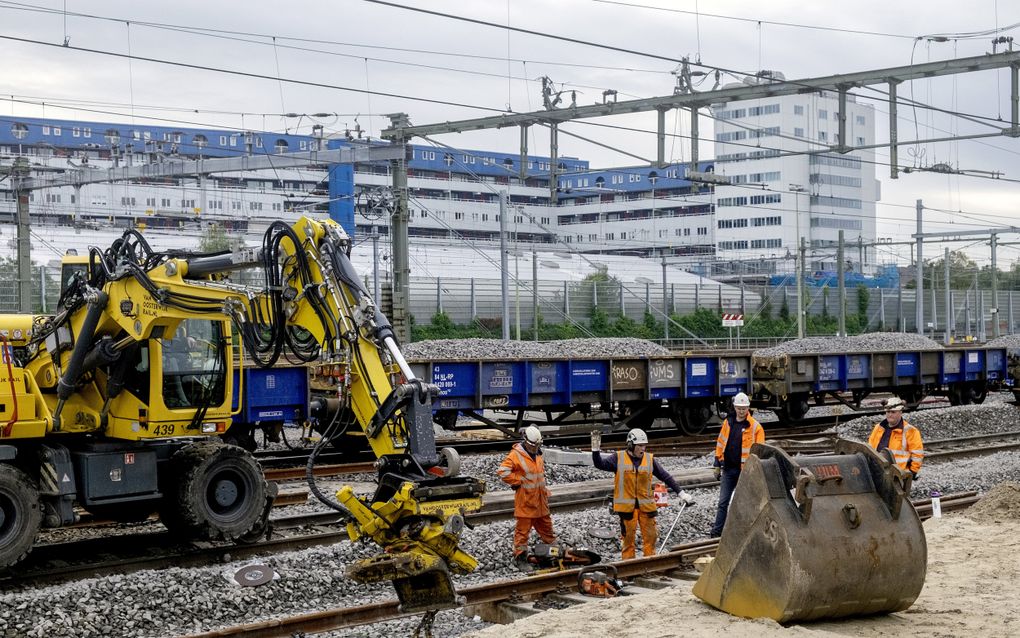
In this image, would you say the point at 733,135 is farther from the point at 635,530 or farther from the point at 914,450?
the point at 635,530

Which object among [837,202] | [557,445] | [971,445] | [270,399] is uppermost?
[837,202]

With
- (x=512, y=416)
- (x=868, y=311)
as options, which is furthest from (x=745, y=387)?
(x=868, y=311)

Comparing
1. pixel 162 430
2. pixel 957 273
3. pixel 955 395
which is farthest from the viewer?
pixel 957 273

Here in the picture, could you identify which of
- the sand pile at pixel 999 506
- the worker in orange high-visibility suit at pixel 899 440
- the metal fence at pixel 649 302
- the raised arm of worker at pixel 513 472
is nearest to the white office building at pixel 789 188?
the metal fence at pixel 649 302

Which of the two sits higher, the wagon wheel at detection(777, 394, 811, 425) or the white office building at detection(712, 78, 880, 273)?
the white office building at detection(712, 78, 880, 273)

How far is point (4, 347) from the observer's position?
36.4 ft

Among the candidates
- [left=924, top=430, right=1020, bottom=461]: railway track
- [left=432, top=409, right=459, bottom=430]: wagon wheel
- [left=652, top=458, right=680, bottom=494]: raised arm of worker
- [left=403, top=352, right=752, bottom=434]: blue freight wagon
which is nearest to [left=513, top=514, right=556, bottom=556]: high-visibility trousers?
[left=652, top=458, right=680, bottom=494]: raised arm of worker

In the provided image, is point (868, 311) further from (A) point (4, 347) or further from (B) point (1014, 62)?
(A) point (4, 347)

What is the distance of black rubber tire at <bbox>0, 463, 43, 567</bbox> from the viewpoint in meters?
10.5

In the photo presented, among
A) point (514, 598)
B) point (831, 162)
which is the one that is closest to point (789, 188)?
point (831, 162)

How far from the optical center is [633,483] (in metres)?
11.1

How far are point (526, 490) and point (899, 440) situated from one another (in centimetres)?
369

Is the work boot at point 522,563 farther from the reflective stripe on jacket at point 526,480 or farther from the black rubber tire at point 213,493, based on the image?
the black rubber tire at point 213,493

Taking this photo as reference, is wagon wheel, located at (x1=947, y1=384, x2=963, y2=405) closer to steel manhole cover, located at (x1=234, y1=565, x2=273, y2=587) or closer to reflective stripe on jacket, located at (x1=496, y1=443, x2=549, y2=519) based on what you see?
reflective stripe on jacket, located at (x1=496, y1=443, x2=549, y2=519)
